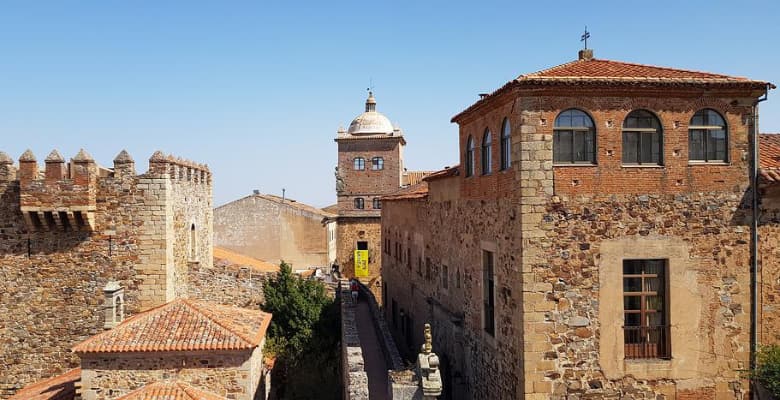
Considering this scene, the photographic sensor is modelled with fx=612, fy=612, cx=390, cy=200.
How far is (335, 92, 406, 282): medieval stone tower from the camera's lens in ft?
138

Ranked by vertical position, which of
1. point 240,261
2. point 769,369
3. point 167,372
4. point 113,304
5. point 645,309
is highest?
point 645,309

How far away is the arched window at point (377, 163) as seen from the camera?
4253 centimetres

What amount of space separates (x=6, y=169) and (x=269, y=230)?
70.9 feet

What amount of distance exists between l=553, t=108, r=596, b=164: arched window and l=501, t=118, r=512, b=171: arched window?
934mm

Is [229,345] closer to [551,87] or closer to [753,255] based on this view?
[551,87]

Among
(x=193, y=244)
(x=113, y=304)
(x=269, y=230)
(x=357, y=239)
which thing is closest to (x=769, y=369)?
(x=113, y=304)

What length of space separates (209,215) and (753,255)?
18778mm

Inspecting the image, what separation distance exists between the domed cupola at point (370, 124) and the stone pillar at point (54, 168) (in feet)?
88.1

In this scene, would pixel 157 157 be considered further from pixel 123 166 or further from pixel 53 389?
pixel 53 389

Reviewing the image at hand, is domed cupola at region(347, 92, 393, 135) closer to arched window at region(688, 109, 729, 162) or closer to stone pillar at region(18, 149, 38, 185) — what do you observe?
stone pillar at region(18, 149, 38, 185)

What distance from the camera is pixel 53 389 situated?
15.6 metres

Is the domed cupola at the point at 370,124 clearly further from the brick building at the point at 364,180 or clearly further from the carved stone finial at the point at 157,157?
the carved stone finial at the point at 157,157

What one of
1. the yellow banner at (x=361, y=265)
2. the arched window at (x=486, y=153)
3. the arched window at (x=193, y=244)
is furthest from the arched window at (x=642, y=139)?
the yellow banner at (x=361, y=265)

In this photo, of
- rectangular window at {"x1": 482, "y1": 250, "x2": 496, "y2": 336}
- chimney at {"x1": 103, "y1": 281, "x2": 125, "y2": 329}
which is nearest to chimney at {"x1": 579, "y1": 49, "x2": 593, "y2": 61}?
rectangular window at {"x1": 482, "y1": 250, "x2": 496, "y2": 336}
